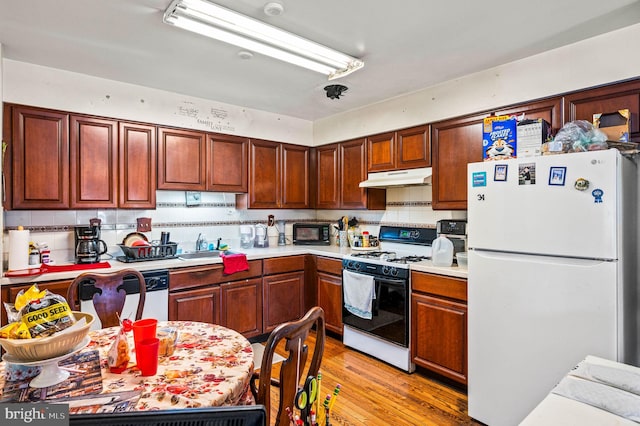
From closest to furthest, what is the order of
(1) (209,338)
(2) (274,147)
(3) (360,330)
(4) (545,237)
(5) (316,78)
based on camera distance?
1. (1) (209,338)
2. (4) (545,237)
3. (5) (316,78)
4. (3) (360,330)
5. (2) (274,147)

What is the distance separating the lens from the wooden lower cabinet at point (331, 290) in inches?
136

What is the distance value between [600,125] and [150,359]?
271 centimetres

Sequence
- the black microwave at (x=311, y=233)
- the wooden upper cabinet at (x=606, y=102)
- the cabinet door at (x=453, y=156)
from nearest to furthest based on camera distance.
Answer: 1. the wooden upper cabinet at (x=606, y=102)
2. the cabinet door at (x=453, y=156)
3. the black microwave at (x=311, y=233)

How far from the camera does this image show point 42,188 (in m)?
2.62

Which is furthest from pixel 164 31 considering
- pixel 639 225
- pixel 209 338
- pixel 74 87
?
pixel 639 225

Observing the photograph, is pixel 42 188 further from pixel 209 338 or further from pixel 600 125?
pixel 600 125

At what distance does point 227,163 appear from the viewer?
141 inches

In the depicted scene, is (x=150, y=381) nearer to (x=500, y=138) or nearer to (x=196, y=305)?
(x=196, y=305)

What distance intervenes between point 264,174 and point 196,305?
60.6 inches

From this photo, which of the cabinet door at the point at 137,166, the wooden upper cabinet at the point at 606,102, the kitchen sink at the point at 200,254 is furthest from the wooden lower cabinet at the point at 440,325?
the cabinet door at the point at 137,166

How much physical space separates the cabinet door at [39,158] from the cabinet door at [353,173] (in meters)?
2.48

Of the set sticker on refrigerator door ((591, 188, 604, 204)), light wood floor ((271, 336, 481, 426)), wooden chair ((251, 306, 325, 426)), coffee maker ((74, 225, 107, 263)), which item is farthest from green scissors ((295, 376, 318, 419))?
coffee maker ((74, 225, 107, 263))

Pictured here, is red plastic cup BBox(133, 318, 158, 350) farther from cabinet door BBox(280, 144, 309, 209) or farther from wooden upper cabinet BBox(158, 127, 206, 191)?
cabinet door BBox(280, 144, 309, 209)

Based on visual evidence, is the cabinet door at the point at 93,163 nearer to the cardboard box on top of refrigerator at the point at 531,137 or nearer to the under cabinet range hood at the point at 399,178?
the under cabinet range hood at the point at 399,178
